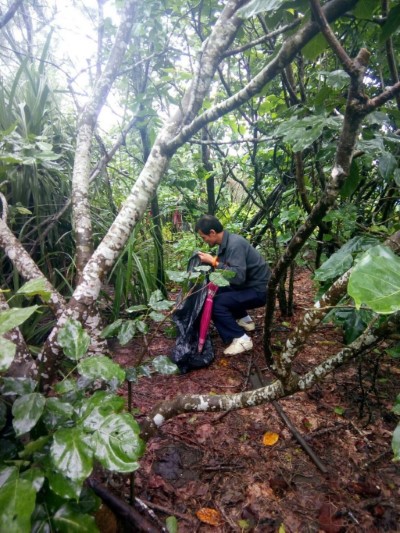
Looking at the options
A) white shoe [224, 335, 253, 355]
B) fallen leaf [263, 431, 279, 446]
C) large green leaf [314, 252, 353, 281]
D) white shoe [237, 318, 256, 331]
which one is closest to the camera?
large green leaf [314, 252, 353, 281]

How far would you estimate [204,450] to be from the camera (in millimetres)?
1688

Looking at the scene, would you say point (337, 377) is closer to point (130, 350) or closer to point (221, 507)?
point (221, 507)

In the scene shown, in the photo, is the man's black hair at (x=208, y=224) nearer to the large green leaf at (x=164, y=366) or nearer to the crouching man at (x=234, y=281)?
the crouching man at (x=234, y=281)

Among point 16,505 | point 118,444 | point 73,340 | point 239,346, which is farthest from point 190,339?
point 16,505

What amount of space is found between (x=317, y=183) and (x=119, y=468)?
2.94 m

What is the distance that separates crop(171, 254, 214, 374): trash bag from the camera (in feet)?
8.21

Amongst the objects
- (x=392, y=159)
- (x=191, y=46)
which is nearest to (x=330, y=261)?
(x=392, y=159)

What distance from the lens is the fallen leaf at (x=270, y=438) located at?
1727 mm

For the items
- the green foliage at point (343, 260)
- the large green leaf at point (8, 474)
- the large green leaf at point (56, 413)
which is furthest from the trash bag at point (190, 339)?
the large green leaf at point (8, 474)

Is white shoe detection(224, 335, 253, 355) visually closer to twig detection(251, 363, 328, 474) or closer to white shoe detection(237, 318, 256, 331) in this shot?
white shoe detection(237, 318, 256, 331)

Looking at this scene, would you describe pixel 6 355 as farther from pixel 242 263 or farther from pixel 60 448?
pixel 242 263

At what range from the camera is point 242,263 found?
9.50ft

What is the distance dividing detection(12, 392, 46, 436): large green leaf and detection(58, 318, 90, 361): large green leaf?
0.43 ft

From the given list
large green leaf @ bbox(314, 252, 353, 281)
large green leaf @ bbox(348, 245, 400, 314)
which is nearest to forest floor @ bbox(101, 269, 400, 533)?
large green leaf @ bbox(314, 252, 353, 281)
